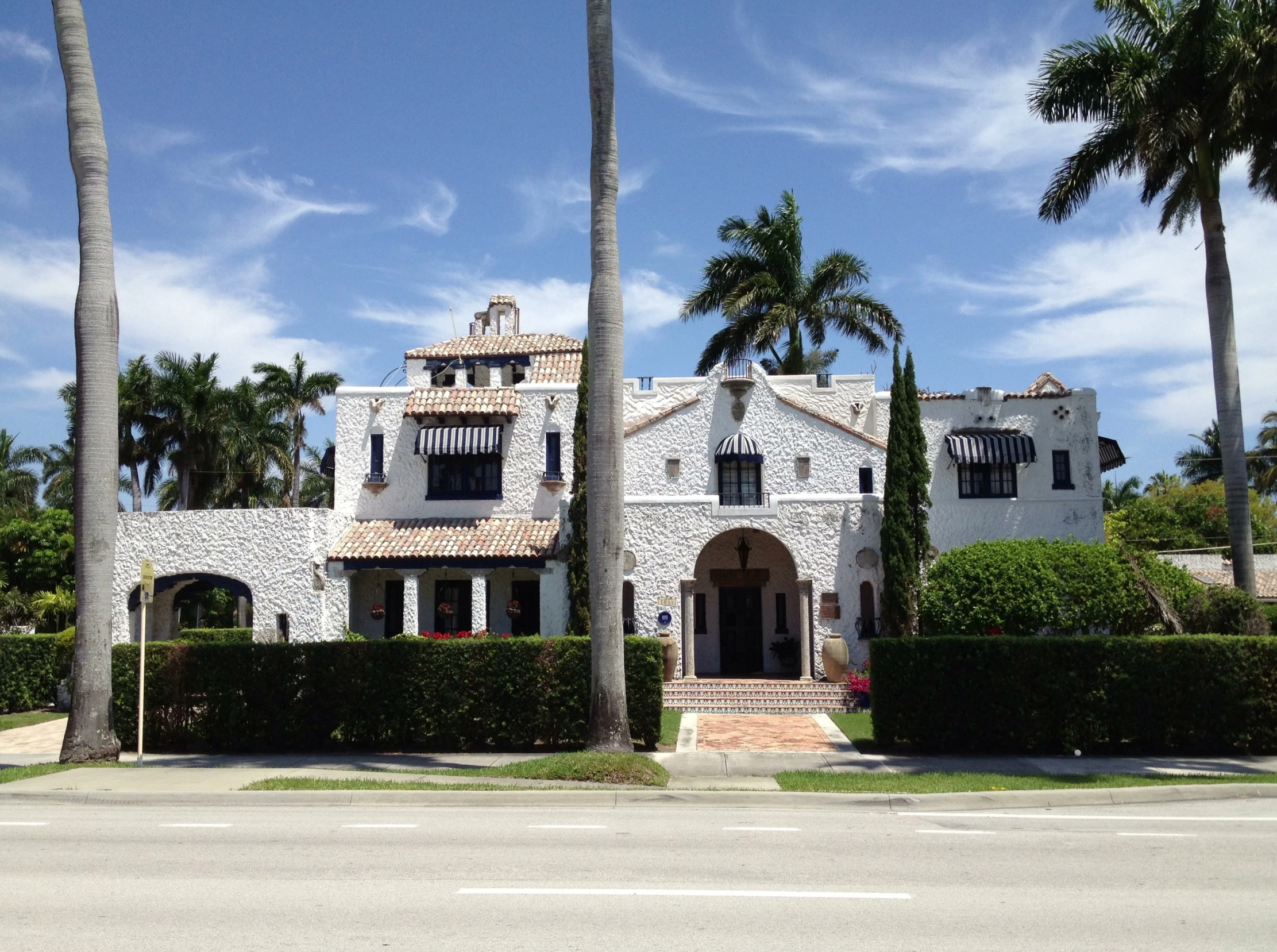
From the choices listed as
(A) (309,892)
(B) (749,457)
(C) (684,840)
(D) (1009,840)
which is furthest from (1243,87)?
(A) (309,892)

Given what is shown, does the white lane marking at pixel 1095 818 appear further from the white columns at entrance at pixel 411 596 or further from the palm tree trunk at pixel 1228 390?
the white columns at entrance at pixel 411 596

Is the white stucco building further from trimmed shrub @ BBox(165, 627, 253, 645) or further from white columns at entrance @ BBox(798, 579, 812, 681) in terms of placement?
trimmed shrub @ BBox(165, 627, 253, 645)

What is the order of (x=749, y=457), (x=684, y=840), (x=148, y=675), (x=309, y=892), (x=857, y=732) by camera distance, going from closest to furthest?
(x=309, y=892) < (x=684, y=840) < (x=148, y=675) < (x=857, y=732) < (x=749, y=457)

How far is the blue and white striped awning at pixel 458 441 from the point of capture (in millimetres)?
29328

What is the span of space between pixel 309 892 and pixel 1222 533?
203 feet

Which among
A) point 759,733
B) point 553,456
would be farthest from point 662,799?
point 553,456

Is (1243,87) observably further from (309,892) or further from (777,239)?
(309,892)

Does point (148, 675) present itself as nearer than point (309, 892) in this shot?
No

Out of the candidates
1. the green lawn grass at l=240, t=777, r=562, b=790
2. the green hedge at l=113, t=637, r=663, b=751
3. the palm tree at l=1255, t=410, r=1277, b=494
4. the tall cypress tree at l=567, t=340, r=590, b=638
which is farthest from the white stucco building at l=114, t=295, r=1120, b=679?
the palm tree at l=1255, t=410, r=1277, b=494

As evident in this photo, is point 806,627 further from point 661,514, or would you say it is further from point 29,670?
point 29,670

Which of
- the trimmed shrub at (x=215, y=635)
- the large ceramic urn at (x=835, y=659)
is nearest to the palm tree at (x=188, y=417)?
the trimmed shrub at (x=215, y=635)

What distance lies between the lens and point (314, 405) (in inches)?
2142

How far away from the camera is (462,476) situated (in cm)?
3016

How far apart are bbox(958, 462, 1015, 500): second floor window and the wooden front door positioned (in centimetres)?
675
